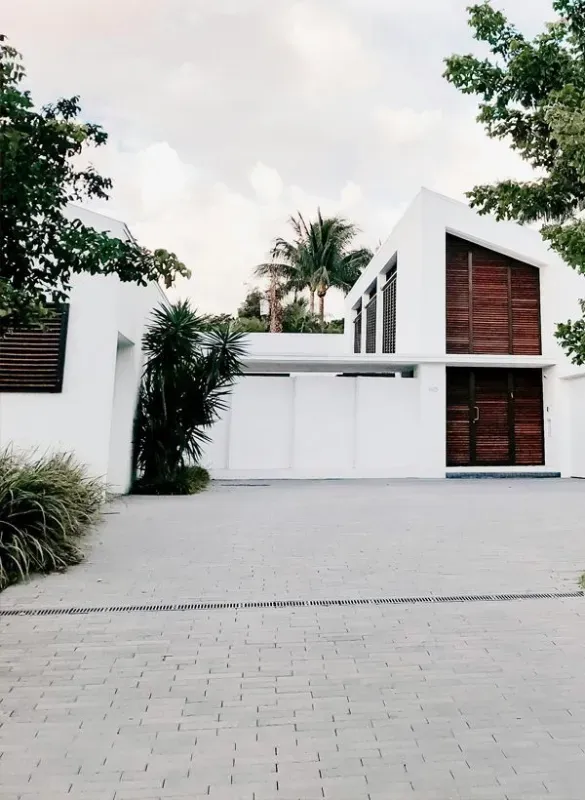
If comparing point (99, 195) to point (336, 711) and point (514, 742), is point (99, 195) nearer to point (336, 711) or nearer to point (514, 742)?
point (336, 711)

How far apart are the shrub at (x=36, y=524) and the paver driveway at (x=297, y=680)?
252 millimetres

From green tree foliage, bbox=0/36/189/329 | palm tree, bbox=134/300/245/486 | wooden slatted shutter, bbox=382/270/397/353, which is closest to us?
green tree foliage, bbox=0/36/189/329

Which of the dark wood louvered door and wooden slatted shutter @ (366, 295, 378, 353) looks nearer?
the dark wood louvered door

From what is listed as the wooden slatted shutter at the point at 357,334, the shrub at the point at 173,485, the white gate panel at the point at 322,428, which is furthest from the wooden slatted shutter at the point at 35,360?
the wooden slatted shutter at the point at 357,334

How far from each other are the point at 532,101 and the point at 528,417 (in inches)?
431

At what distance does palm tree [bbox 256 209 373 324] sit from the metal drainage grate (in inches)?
1050

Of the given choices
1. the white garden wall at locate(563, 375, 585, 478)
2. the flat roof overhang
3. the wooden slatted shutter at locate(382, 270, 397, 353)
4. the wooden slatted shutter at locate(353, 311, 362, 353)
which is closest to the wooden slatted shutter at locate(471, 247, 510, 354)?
the flat roof overhang

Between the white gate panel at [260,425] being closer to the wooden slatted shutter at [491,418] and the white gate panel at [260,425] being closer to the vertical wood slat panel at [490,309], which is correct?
the wooden slatted shutter at [491,418]

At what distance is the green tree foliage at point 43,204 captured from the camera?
11.2 ft

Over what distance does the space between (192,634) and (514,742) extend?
6.45ft

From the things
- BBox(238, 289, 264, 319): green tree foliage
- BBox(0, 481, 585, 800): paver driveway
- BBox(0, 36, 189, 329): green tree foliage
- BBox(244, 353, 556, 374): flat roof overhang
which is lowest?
BBox(0, 481, 585, 800): paver driveway

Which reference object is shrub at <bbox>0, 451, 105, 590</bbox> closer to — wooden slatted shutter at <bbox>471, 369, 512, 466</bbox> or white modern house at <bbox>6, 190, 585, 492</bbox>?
white modern house at <bbox>6, 190, 585, 492</bbox>

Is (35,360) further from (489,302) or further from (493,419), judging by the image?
(489,302)

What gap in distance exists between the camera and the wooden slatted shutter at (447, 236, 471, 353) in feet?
47.3
